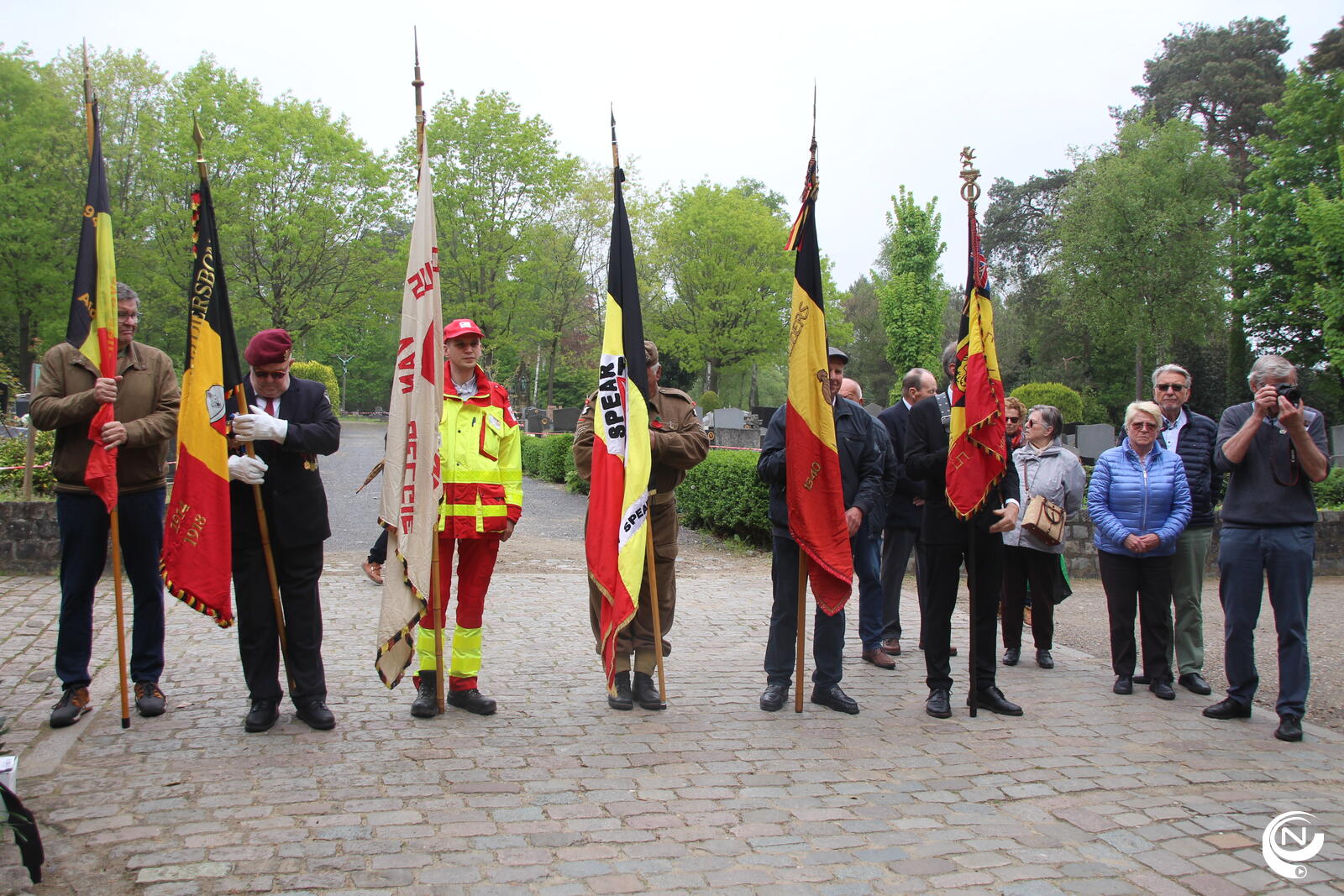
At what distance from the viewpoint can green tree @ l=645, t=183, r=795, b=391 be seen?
1732 inches

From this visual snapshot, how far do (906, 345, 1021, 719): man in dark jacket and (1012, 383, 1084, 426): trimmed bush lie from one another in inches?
611

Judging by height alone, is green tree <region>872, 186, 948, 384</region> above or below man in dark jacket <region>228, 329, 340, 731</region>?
above

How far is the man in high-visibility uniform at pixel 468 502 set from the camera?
213 inches

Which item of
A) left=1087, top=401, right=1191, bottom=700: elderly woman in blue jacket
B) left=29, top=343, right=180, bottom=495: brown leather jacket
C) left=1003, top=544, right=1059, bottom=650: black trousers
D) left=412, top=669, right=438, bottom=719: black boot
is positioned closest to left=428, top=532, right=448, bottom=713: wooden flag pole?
left=412, top=669, right=438, bottom=719: black boot

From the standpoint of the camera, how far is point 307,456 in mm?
5199

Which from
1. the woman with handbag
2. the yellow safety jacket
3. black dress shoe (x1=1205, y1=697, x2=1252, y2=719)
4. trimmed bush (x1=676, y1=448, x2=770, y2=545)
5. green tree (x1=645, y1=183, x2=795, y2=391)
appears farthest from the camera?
green tree (x1=645, y1=183, x2=795, y2=391)

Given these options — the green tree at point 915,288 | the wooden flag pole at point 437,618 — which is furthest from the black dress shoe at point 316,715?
the green tree at point 915,288

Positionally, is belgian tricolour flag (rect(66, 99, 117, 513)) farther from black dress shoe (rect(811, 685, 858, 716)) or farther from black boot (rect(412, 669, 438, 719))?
black dress shoe (rect(811, 685, 858, 716))

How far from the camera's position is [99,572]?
17.2 feet

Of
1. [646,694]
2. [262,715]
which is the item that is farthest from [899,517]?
[262,715]

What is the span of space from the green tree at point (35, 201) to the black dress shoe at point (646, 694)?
3177 centimetres

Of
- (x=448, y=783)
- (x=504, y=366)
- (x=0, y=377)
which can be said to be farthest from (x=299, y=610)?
(x=504, y=366)

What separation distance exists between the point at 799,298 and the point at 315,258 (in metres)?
32.2

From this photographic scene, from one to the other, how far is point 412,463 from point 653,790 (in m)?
2.24
